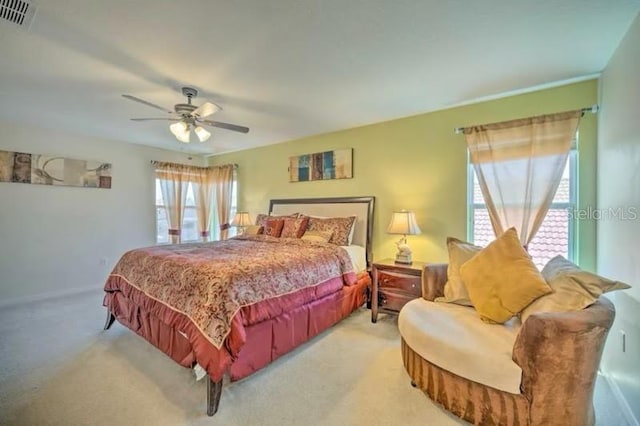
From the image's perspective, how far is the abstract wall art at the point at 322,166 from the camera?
13.2 feet

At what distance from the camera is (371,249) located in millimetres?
3727

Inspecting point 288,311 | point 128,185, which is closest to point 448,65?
point 288,311

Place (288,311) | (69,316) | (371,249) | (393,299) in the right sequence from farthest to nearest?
(371,249) → (69,316) → (393,299) → (288,311)

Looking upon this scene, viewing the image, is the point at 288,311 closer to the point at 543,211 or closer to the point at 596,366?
the point at 596,366

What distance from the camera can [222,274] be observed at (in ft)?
6.49

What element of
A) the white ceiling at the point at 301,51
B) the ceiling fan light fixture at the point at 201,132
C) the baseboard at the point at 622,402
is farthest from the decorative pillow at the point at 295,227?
the baseboard at the point at 622,402

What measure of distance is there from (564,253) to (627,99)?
1371mm

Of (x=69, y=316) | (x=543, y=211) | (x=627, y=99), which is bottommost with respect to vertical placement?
(x=69, y=316)

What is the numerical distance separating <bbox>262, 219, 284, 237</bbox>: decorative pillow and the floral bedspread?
70 centimetres

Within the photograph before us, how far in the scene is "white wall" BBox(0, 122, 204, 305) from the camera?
3746 millimetres

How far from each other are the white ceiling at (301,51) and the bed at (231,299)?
1587 millimetres

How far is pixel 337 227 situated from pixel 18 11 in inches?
122

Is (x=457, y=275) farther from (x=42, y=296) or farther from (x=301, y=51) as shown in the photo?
(x=42, y=296)

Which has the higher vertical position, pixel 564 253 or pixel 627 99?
pixel 627 99
